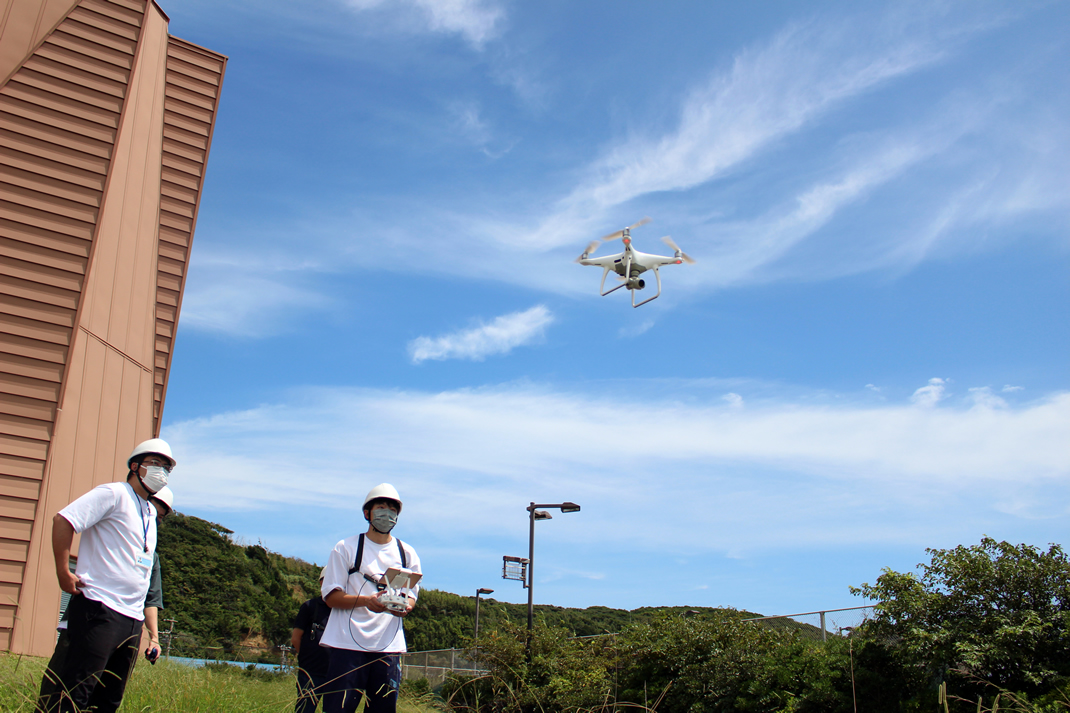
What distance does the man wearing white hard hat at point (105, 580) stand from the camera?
341 centimetres

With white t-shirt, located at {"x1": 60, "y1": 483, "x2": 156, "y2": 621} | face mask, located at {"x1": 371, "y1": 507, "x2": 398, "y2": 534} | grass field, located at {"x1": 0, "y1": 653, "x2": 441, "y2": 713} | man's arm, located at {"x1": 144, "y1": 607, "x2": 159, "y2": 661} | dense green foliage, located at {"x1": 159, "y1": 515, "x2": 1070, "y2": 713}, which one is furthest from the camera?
dense green foliage, located at {"x1": 159, "y1": 515, "x2": 1070, "y2": 713}

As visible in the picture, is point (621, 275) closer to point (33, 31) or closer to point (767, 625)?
point (767, 625)

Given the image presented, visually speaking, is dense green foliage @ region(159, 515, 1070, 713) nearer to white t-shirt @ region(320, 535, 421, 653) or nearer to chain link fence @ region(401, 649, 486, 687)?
white t-shirt @ region(320, 535, 421, 653)

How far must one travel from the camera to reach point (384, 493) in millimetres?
4242

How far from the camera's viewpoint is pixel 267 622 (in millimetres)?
36969

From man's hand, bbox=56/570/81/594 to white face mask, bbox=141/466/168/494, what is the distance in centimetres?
57

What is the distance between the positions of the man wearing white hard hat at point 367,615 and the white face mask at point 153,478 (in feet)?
3.22

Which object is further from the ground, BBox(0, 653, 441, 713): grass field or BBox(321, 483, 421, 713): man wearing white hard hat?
BBox(321, 483, 421, 713): man wearing white hard hat

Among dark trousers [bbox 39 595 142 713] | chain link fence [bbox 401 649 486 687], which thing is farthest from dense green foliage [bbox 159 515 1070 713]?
chain link fence [bbox 401 649 486 687]

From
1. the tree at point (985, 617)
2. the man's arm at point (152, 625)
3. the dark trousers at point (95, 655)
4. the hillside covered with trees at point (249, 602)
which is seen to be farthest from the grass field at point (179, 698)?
the hillside covered with trees at point (249, 602)

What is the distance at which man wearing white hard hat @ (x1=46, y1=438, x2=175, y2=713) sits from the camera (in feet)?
11.2

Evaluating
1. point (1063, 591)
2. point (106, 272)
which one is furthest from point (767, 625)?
point (106, 272)

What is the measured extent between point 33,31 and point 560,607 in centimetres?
4544

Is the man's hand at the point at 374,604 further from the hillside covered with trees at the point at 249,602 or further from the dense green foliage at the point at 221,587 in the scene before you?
the dense green foliage at the point at 221,587
